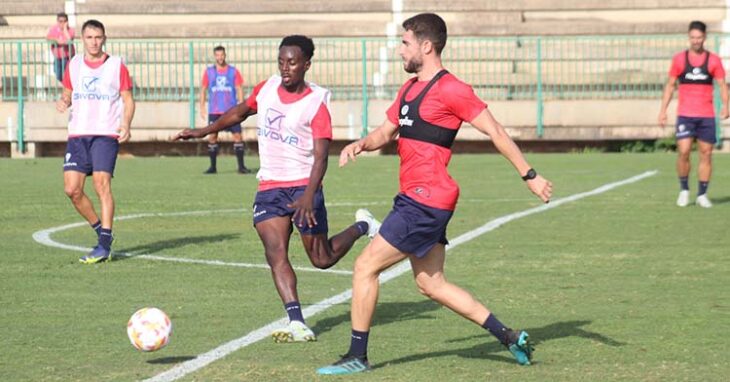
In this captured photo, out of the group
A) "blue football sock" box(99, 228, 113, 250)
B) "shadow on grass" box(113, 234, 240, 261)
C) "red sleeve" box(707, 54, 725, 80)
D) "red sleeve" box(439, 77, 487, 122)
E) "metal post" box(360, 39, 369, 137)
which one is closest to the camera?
"red sleeve" box(439, 77, 487, 122)

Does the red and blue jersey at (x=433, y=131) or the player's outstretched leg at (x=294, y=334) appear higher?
the red and blue jersey at (x=433, y=131)

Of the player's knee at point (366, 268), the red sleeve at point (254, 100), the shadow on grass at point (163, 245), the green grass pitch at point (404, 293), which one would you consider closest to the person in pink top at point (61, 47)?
the green grass pitch at point (404, 293)

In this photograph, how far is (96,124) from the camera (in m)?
12.9

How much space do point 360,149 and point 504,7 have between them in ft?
83.8

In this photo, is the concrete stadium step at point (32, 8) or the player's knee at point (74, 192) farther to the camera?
the concrete stadium step at point (32, 8)

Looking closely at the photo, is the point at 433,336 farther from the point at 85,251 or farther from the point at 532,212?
the point at 532,212

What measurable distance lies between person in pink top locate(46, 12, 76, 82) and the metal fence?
0.21 metres

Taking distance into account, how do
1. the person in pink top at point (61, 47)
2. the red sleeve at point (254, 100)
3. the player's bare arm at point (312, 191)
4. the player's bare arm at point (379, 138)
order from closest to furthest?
1. the player's bare arm at point (379, 138)
2. the player's bare arm at point (312, 191)
3. the red sleeve at point (254, 100)
4. the person in pink top at point (61, 47)

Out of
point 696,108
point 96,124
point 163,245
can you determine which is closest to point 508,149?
point 96,124

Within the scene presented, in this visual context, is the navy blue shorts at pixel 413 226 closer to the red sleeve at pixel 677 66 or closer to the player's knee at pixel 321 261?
the player's knee at pixel 321 261

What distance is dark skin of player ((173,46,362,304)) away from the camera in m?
9.09

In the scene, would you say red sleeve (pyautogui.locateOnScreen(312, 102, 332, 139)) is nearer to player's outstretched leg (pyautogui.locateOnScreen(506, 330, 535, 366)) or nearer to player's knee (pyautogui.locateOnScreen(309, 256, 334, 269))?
player's knee (pyautogui.locateOnScreen(309, 256, 334, 269))

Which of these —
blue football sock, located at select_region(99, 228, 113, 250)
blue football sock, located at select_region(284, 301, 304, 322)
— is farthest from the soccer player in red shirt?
blue football sock, located at select_region(99, 228, 113, 250)

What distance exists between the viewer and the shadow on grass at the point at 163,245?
1323cm
